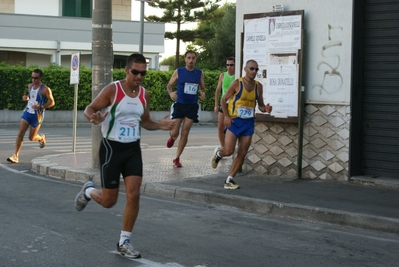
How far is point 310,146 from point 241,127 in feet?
5.38

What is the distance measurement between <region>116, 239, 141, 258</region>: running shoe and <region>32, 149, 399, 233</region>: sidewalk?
3.05 m

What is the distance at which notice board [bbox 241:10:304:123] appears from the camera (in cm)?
1242

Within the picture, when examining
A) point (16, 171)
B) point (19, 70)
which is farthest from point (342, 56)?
point (19, 70)

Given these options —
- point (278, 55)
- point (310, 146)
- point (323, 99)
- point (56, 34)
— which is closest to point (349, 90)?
point (323, 99)

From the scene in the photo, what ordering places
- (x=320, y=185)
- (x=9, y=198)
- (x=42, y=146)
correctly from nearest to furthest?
(x=9, y=198) < (x=320, y=185) < (x=42, y=146)

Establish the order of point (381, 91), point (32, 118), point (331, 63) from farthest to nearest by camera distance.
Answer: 1. point (32, 118)
2. point (331, 63)
3. point (381, 91)

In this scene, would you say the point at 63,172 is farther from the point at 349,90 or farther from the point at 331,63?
the point at 349,90

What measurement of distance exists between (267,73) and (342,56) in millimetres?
1352

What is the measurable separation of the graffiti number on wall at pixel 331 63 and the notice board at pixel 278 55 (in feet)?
1.16

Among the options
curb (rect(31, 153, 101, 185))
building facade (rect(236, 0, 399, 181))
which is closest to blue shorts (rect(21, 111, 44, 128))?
curb (rect(31, 153, 101, 185))

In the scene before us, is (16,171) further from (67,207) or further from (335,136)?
(335,136)

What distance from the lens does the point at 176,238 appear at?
26.9ft

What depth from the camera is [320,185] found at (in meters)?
11.8

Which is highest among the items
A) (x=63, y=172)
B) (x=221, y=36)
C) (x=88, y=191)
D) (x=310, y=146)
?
(x=221, y=36)
